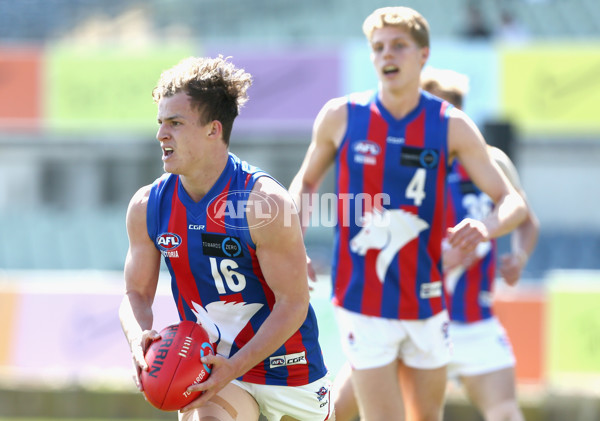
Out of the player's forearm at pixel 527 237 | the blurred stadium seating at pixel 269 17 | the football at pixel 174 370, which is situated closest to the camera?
the football at pixel 174 370

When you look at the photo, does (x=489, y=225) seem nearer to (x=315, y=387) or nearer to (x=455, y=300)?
(x=315, y=387)

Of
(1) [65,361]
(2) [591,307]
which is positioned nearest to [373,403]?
(2) [591,307]

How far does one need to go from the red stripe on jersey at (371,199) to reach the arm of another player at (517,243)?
2.25 feet

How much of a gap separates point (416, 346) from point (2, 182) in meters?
12.1

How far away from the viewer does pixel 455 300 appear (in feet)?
16.3

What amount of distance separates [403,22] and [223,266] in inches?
60.8

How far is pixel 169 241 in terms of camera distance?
316 centimetres

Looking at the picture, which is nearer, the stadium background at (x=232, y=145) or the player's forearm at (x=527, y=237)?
the player's forearm at (x=527, y=237)

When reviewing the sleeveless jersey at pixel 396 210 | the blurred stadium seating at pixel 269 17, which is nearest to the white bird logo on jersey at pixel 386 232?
the sleeveless jersey at pixel 396 210

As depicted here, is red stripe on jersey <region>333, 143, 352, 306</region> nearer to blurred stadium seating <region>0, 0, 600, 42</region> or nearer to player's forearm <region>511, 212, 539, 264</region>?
player's forearm <region>511, 212, 539, 264</region>

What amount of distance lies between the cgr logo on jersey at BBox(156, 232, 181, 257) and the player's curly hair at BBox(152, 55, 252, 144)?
1.28ft

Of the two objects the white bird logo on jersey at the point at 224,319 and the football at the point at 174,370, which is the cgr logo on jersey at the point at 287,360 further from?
the football at the point at 174,370

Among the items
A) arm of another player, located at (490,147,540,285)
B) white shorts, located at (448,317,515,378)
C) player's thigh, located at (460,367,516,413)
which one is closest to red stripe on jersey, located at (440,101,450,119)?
arm of another player, located at (490,147,540,285)

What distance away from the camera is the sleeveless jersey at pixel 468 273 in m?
4.93
